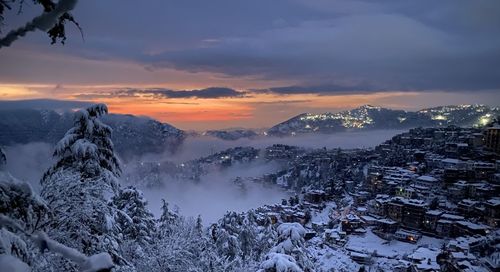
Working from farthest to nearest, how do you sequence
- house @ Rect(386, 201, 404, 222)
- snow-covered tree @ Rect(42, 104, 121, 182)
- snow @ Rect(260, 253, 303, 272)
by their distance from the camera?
1. house @ Rect(386, 201, 404, 222)
2. snow-covered tree @ Rect(42, 104, 121, 182)
3. snow @ Rect(260, 253, 303, 272)

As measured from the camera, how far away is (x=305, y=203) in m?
90.9

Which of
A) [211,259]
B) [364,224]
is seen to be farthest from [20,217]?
[364,224]

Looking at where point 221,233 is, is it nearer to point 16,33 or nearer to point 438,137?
point 16,33

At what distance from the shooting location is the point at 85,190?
18.7ft

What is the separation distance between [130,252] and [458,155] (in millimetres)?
104692

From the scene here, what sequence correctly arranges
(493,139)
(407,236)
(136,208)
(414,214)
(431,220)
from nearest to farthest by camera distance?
(136,208)
(407,236)
(431,220)
(414,214)
(493,139)

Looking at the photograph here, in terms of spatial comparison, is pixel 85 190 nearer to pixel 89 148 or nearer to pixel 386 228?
pixel 89 148

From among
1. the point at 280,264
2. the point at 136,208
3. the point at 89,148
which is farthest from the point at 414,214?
the point at 89,148

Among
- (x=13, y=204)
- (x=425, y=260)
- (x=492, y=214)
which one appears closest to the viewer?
(x=13, y=204)

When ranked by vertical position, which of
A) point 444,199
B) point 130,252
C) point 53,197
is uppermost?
point 53,197

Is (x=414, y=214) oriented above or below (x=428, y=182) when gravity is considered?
below

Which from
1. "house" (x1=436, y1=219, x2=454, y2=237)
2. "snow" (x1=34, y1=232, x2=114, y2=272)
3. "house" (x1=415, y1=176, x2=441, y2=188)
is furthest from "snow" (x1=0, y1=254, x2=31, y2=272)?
"house" (x1=415, y1=176, x2=441, y2=188)

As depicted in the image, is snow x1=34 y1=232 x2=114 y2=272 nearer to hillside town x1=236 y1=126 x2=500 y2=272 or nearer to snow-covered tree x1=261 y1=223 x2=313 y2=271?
snow-covered tree x1=261 y1=223 x2=313 y2=271

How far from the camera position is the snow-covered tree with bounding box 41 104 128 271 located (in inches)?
211
